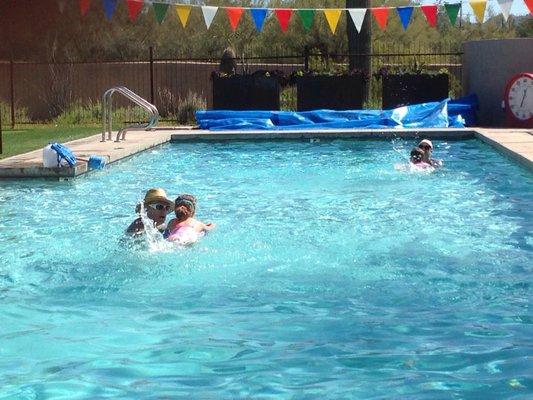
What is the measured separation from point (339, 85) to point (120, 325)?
48.8 ft

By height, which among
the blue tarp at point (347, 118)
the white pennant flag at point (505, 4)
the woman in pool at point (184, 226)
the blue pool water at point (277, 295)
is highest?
the white pennant flag at point (505, 4)

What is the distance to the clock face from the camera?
16.9 m

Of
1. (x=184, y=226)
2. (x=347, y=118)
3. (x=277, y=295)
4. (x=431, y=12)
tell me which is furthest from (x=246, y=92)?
(x=277, y=295)

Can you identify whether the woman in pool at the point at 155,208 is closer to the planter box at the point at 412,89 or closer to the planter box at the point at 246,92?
the planter box at the point at 246,92

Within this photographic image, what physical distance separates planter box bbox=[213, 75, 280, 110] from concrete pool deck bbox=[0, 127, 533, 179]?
1.62 m

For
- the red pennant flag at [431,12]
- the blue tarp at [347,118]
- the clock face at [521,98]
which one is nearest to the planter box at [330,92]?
the blue tarp at [347,118]

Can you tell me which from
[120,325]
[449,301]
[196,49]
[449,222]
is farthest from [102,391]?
[196,49]

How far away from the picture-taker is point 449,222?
8.68 meters

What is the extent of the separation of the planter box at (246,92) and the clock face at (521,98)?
5071mm

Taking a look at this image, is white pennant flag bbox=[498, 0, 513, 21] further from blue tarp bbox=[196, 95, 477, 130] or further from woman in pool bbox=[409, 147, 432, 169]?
woman in pool bbox=[409, 147, 432, 169]

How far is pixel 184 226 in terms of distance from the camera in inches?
289

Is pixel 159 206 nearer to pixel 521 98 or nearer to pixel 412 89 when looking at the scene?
pixel 521 98

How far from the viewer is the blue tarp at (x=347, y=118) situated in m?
18.1

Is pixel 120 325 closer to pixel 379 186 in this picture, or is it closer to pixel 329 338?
pixel 329 338
